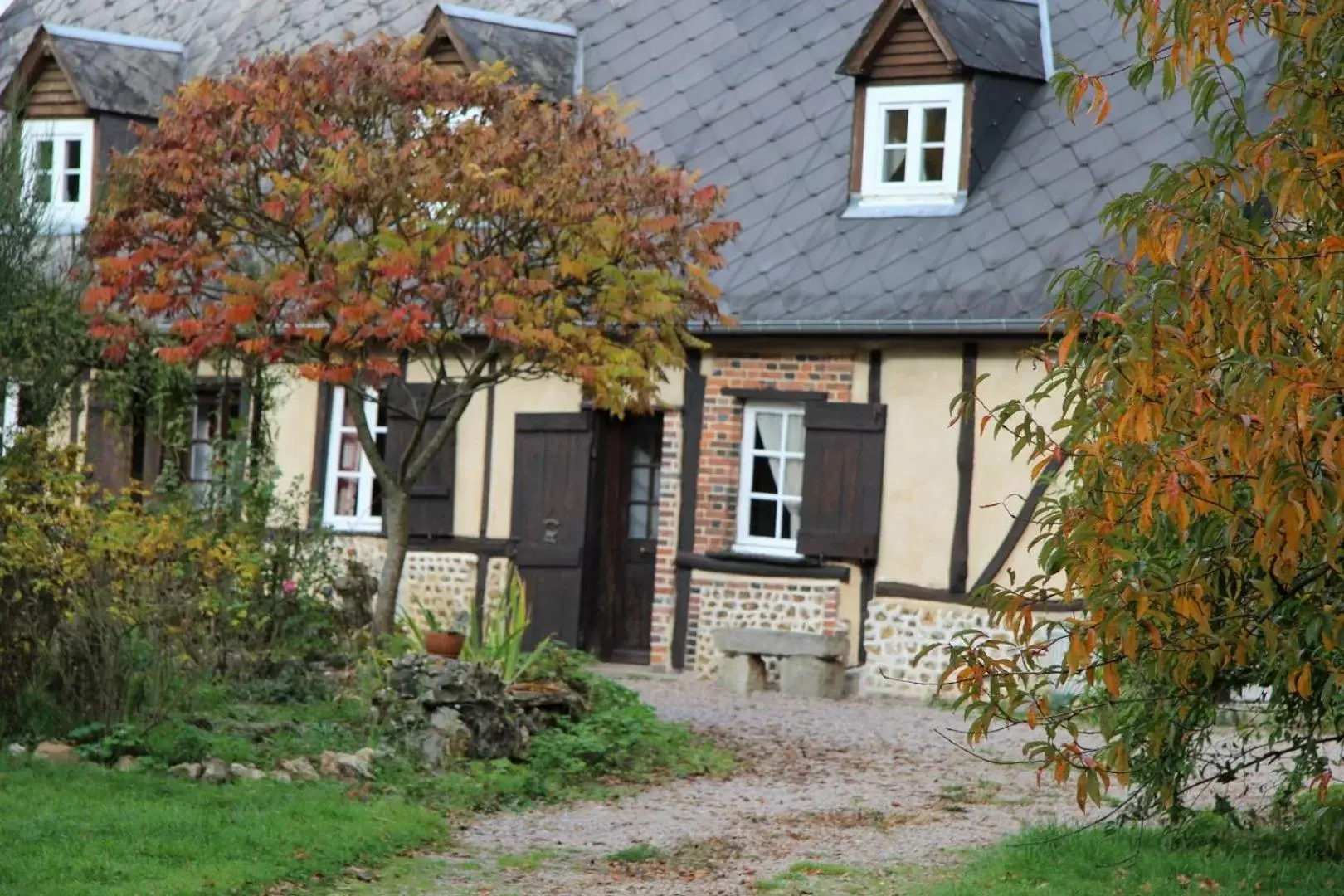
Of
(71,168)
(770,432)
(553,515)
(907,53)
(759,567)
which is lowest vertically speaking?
(759,567)

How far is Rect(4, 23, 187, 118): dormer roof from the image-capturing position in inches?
725

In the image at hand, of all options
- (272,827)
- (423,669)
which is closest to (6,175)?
(423,669)

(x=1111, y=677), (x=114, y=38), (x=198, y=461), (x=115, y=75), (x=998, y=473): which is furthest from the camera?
(x=114, y=38)

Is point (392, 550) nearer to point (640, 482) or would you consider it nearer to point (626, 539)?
point (626, 539)

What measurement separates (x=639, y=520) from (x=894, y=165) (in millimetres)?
3550

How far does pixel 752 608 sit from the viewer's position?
14523mm

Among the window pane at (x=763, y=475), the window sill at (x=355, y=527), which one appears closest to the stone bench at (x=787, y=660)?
the window pane at (x=763, y=475)

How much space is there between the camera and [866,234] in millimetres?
14648

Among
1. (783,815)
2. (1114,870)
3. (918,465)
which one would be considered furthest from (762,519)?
(1114,870)

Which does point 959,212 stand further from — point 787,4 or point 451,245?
point 451,245

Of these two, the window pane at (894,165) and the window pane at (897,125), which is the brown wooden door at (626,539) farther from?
the window pane at (897,125)

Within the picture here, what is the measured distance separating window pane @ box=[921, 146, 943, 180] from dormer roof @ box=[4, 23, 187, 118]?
7.66 metres

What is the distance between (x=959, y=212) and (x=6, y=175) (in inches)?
276

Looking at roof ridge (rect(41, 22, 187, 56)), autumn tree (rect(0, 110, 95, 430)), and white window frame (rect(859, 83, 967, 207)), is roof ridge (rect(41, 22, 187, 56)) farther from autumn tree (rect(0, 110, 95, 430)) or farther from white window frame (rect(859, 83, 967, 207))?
white window frame (rect(859, 83, 967, 207))
